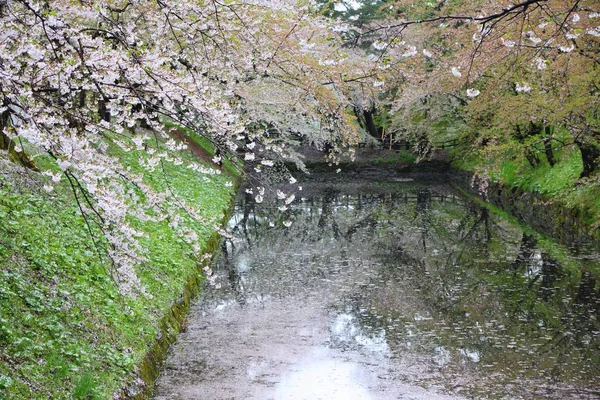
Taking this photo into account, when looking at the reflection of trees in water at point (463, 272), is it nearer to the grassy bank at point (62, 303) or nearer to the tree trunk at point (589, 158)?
the tree trunk at point (589, 158)

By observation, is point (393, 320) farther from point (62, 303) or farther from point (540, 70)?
point (540, 70)

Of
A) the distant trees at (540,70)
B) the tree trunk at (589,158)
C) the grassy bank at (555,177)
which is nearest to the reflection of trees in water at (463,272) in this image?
the grassy bank at (555,177)

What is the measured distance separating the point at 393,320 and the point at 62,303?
16.8 feet

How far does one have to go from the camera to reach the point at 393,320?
9.23m

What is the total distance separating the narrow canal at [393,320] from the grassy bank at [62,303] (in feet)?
2.45

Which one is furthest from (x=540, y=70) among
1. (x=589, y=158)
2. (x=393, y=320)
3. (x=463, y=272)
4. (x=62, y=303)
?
(x=62, y=303)

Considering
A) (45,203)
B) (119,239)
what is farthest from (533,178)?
(119,239)

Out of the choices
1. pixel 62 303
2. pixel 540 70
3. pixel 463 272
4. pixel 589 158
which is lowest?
pixel 463 272

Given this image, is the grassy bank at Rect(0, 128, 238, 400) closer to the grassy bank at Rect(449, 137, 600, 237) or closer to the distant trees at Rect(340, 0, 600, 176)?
Result: the distant trees at Rect(340, 0, 600, 176)

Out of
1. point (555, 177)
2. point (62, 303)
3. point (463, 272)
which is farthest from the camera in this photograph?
point (555, 177)

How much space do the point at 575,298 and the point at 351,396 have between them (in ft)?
17.9

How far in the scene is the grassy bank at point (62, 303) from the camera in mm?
5070

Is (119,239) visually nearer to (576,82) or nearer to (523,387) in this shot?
(523,387)

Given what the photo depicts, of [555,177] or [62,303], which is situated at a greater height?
[555,177]
